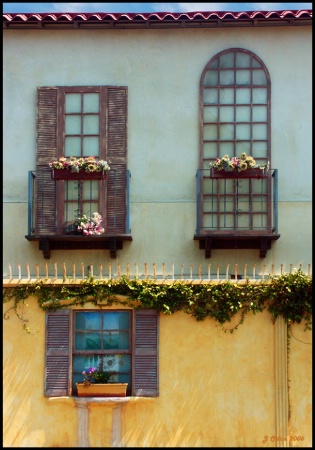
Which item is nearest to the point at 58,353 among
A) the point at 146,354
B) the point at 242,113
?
the point at 146,354

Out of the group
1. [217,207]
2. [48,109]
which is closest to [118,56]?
[48,109]

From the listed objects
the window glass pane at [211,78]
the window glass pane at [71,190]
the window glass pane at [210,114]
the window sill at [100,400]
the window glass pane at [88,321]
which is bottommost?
the window sill at [100,400]

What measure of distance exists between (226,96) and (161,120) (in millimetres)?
1297

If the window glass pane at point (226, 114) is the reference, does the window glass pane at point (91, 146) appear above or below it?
below

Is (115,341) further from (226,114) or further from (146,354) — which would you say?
(226,114)

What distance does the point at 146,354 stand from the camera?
41.0 feet

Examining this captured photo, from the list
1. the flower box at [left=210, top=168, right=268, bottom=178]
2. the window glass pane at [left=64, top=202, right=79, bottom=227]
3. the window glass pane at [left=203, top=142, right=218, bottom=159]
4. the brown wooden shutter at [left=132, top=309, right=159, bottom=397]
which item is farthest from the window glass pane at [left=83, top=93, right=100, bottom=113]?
the brown wooden shutter at [left=132, top=309, right=159, bottom=397]

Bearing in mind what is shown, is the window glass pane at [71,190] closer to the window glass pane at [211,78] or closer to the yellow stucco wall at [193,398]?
the window glass pane at [211,78]

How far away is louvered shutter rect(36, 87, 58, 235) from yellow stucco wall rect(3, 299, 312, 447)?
3.01m

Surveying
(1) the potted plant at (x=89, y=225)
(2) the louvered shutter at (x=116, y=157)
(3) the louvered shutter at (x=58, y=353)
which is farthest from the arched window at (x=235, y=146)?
(3) the louvered shutter at (x=58, y=353)

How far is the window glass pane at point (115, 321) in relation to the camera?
1276 cm

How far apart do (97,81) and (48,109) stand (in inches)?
42.0

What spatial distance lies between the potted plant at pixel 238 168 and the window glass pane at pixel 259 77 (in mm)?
1599

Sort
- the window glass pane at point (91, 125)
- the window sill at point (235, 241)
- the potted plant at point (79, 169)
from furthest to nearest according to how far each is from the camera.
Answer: the window glass pane at point (91, 125) → the window sill at point (235, 241) → the potted plant at point (79, 169)
